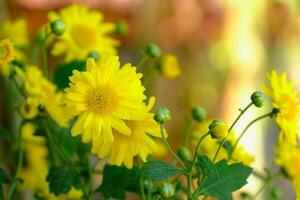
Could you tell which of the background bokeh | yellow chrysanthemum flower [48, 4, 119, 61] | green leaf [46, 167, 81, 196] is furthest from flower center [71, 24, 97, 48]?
the background bokeh

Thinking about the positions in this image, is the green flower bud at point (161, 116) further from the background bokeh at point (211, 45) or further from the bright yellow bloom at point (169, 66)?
the background bokeh at point (211, 45)

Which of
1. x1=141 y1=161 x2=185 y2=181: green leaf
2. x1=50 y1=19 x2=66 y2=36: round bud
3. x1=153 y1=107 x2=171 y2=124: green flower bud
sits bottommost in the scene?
x1=141 y1=161 x2=185 y2=181: green leaf

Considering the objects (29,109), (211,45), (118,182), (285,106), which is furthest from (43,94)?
(211,45)

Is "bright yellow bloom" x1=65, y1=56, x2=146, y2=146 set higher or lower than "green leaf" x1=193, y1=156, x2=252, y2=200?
higher

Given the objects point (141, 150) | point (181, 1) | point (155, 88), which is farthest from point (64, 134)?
point (181, 1)

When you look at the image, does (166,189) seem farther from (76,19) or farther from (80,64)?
(76,19)

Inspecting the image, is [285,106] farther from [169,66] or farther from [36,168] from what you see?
[36,168]

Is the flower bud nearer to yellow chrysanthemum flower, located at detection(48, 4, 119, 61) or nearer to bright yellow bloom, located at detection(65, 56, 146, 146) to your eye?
bright yellow bloom, located at detection(65, 56, 146, 146)
